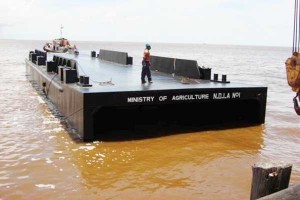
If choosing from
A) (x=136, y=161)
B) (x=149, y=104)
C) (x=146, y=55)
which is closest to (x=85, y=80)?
(x=149, y=104)

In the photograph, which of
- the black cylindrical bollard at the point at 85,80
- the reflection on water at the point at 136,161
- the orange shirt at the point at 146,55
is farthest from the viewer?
the orange shirt at the point at 146,55

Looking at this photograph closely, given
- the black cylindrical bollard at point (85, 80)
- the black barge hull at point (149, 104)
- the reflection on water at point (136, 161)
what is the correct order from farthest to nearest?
the black cylindrical bollard at point (85, 80), the black barge hull at point (149, 104), the reflection on water at point (136, 161)

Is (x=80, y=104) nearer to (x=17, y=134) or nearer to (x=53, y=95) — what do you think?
(x=17, y=134)

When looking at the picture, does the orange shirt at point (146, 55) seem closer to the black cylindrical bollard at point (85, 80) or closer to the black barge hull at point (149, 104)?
the black barge hull at point (149, 104)

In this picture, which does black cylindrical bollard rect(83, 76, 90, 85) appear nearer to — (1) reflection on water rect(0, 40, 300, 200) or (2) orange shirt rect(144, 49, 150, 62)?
(1) reflection on water rect(0, 40, 300, 200)

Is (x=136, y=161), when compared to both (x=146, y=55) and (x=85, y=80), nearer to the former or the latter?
(x=85, y=80)

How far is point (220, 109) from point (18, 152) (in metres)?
6.27

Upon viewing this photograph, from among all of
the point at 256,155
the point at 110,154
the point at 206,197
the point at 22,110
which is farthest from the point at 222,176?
the point at 22,110

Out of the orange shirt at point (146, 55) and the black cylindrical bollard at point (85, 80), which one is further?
Answer: the orange shirt at point (146, 55)

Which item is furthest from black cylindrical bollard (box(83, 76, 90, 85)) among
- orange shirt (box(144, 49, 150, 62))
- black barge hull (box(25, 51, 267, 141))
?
orange shirt (box(144, 49, 150, 62))

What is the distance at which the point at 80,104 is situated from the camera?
30.3 feet

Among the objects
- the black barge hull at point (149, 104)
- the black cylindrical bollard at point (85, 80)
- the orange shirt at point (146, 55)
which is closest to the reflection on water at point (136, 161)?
the black barge hull at point (149, 104)

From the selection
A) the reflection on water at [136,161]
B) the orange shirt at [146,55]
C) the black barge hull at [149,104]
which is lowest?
the reflection on water at [136,161]

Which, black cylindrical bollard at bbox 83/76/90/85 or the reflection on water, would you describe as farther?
black cylindrical bollard at bbox 83/76/90/85
